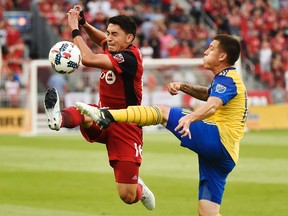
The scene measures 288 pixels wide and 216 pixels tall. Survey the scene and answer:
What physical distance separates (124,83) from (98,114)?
165 centimetres

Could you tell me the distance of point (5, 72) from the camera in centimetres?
2928

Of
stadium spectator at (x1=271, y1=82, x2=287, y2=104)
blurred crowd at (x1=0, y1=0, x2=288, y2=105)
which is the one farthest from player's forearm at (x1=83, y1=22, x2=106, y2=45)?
stadium spectator at (x1=271, y1=82, x2=287, y2=104)

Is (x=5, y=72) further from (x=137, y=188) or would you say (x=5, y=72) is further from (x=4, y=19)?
(x=137, y=188)

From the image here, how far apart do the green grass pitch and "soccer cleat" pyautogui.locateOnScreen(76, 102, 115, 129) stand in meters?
3.23

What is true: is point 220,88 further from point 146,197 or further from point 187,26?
Answer: point 187,26

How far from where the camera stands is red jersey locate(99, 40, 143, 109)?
34.9 feet

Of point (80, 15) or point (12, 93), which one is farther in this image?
point (12, 93)

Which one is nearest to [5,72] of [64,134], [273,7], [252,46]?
[64,134]

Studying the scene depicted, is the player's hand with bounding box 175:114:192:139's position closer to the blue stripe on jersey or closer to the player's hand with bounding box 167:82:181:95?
the blue stripe on jersey

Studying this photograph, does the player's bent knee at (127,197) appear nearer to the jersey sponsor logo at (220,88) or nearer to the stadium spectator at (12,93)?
the jersey sponsor logo at (220,88)

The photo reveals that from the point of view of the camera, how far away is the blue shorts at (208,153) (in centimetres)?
942

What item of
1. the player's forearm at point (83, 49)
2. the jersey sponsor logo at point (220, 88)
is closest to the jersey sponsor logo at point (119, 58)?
the player's forearm at point (83, 49)

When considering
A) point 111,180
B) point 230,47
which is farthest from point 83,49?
point 111,180

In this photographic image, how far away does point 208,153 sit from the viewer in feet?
31.1
